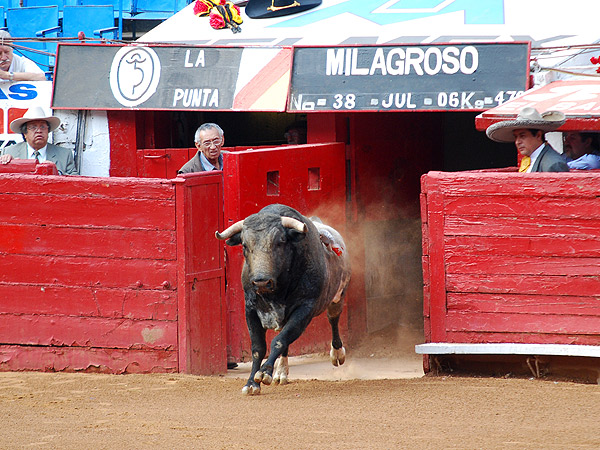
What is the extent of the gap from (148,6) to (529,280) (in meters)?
11.7

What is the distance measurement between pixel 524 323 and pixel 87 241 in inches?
140

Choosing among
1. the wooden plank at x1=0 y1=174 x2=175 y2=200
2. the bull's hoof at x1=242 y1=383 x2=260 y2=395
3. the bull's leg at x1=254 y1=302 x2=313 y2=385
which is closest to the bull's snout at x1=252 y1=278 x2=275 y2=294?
the bull's leg at x1=254 y1=302 x2=313 y2=385

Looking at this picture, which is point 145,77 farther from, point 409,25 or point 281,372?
point 281,372

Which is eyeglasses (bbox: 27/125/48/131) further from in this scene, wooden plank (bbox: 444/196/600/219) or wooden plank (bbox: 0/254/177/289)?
wooden plank (bbox: 444/196/600/219)

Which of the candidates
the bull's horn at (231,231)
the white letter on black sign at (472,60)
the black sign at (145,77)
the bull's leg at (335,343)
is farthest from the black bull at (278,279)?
the black sign at (145,77)

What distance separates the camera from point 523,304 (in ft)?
26.0

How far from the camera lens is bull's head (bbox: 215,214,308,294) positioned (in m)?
7.12

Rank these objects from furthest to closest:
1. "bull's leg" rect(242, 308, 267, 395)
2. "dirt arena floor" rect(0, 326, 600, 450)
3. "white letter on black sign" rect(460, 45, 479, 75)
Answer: "white letter on black sign" rect(460, 45, 479, 75), "bull's leg" rect(242, 308, 267, 395), "dirt arena floor" rect(0, 326, 600, 450)

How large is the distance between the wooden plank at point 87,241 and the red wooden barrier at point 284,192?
2.85ft

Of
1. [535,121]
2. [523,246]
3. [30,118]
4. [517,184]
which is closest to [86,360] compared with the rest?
[30,118]

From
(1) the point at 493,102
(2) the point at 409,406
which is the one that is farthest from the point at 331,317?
(1) the point at 493,102

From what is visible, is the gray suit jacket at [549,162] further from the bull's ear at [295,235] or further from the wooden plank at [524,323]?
the bull's ear at [295,235]

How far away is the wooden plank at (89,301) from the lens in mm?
8328

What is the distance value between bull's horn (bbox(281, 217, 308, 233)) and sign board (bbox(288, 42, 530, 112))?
311 centimetres
